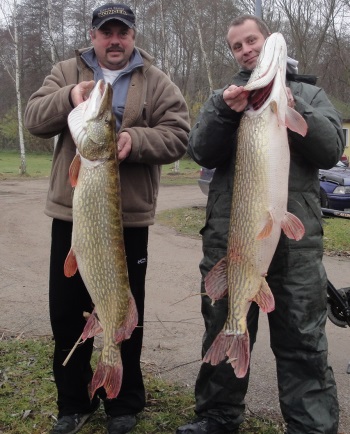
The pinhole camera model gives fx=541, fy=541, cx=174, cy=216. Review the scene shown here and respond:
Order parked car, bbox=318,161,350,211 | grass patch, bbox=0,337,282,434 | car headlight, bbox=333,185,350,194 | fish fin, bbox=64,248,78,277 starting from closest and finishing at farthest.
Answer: fish fin, bbox=64,248,78,277, grass patch, bbox=0,337,282,434, parked car, bbox=318,161,350,211, car headlight, bbox=333,185,350,194

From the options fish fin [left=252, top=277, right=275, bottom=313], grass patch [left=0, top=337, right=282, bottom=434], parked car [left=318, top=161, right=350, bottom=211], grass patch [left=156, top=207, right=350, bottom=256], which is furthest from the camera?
parked car [left=318, top=161, right=350, bottom=211]

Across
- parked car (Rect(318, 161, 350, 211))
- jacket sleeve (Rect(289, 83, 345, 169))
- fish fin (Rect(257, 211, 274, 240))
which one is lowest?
parked car (Rect(318, 161, 350, 211))

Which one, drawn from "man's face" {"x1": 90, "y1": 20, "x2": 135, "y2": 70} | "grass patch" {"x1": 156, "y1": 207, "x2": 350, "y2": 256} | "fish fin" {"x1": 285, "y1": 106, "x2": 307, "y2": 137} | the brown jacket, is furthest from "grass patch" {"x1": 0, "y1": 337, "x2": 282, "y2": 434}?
"grass patch" {"x1": 156, "y1": 207, "x2": 350, "y2": 256}

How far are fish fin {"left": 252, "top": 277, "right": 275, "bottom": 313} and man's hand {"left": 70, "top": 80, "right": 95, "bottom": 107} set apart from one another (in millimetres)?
1393

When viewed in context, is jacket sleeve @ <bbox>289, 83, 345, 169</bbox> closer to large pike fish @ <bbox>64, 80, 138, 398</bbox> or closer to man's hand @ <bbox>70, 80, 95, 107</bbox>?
large pike fish @ <bbox>64, 80, 138, 398</bbox>

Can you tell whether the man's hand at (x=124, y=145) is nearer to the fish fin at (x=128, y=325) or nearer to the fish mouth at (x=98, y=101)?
the fish mouth at (x=98, y=101)

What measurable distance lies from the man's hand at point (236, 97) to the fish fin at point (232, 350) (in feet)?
3.94

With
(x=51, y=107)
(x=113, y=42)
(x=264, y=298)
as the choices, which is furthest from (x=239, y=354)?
(x=113, y=42)

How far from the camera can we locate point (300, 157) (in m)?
3.06

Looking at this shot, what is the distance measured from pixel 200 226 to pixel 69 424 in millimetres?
7583

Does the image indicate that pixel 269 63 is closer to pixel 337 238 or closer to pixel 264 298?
pixel 264 298

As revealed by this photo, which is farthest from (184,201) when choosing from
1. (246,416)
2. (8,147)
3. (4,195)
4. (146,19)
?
(8,147)

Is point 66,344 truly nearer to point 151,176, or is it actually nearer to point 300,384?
point 151,176

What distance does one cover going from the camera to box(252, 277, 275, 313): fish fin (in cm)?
283
